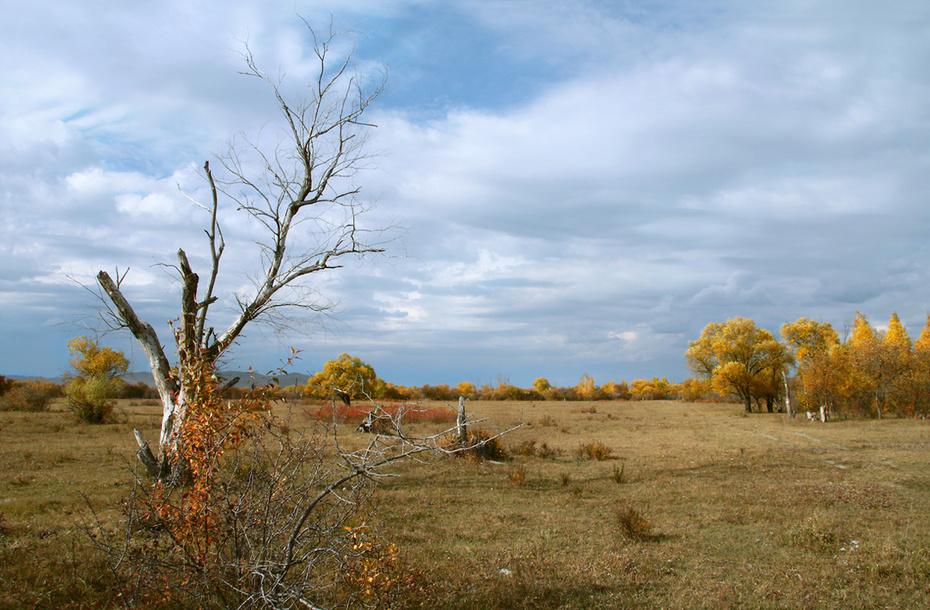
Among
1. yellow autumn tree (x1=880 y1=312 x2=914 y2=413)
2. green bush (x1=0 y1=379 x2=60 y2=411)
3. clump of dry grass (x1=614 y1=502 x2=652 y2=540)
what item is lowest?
clump of dry grass (x1=614 y1=502 x2=652 y2=540)

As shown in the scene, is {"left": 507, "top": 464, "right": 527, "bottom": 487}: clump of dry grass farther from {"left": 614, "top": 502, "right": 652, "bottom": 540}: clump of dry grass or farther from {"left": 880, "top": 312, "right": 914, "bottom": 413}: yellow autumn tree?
{"left": 880, "top": 312, "right": 914, "bottom": 413}: yellow autumn tree

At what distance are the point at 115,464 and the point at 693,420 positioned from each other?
2894 centimetres

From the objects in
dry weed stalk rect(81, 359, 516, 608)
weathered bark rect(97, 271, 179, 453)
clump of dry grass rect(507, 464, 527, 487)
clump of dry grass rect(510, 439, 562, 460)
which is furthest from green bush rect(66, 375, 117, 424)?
dry weed stalk rect(81, 359, 516, 608)

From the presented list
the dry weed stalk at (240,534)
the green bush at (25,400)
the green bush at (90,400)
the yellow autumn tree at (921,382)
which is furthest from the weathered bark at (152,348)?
the yellow autumn tree at (921,382)

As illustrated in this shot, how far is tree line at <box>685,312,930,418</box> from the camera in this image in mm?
29422

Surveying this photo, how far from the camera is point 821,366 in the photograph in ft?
96.1

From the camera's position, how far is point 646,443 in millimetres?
19797

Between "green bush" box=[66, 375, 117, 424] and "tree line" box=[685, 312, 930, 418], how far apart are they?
35.1 m

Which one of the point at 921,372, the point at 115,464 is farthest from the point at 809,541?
the point at 921,372

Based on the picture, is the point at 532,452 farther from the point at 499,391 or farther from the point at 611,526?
the point at 499,391

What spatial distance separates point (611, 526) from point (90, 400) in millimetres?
23170

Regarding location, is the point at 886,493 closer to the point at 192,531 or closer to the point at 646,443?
the point at 646,443

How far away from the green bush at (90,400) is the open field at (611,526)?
5234 millimetres

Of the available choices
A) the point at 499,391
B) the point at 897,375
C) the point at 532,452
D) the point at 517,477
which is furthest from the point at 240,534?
the point at 499,391
